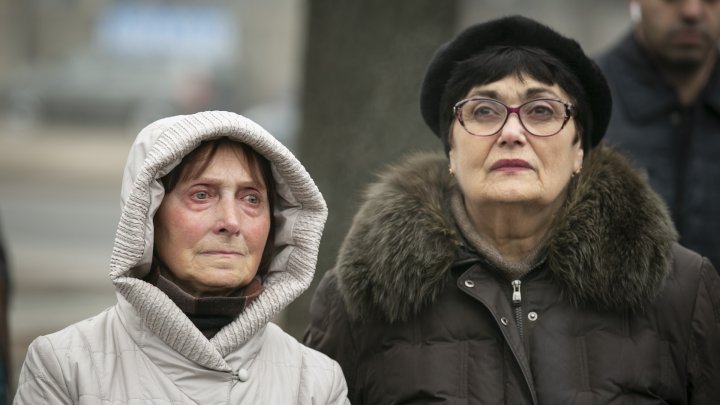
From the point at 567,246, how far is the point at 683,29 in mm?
1727

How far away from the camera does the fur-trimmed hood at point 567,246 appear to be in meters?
3.75

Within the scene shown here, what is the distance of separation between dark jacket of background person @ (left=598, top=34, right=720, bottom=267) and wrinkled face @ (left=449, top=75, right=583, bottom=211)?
1.11 meters

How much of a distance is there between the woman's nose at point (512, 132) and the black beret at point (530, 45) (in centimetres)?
27

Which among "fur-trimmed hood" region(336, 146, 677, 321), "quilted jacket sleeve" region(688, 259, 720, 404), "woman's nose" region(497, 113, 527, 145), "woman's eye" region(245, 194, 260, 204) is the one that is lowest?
"quilted jacket sleeve" region(688, 259, 720, 404)

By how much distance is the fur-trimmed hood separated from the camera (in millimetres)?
3752

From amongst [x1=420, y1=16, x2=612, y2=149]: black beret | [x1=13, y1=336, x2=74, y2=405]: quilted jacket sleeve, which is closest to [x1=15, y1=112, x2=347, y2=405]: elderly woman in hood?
[x1=13, y1=336, x2=74, y2=405]: quilted jacket sleeve

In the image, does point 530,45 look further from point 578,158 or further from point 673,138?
point 673,138

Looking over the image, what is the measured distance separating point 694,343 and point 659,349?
119 mm

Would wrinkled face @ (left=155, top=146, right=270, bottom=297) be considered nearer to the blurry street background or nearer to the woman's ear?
the woman's ear

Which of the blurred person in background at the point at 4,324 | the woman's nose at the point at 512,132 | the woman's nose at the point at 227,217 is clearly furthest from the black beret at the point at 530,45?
the blurred person in background at the point at 4,324

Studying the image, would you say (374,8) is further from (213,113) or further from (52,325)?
(52,325)

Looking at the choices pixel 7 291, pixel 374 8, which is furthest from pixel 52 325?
pixel 7 291

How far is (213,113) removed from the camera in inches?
136

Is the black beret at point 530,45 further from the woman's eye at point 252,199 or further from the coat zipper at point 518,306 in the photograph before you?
the woman's eye at point 252,199
